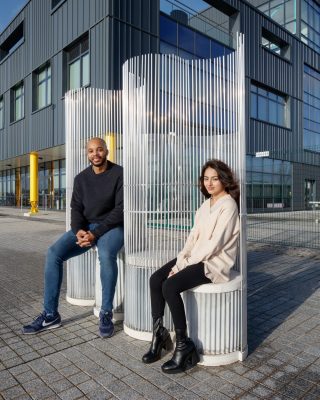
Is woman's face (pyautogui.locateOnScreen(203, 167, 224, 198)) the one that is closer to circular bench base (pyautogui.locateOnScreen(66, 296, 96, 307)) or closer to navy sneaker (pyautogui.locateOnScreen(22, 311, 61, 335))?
navy sneaker (pyautogui.locateOnScreen(22, 311, 61, 335))

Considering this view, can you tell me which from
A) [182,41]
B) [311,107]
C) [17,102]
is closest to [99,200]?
[182,41]

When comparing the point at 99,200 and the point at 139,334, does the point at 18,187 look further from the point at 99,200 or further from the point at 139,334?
the point at 139,334

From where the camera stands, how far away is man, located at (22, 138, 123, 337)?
3713 millimetres

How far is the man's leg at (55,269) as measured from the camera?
386 cm

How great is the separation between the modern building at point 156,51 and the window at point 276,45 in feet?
0.28

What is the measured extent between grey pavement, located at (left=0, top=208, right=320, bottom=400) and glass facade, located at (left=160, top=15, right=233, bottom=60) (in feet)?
44.4

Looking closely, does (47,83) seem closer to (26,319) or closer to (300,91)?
(300,91)

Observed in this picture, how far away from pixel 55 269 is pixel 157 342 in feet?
4.45

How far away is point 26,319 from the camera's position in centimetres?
416

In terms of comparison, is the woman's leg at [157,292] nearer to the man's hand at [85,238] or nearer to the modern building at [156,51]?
the man's hand at [85,238]

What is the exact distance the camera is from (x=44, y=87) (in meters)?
21.1

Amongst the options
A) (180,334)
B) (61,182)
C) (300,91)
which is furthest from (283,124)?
(180,334)

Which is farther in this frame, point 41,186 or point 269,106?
point 41,186

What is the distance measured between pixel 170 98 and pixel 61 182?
21.1 m
